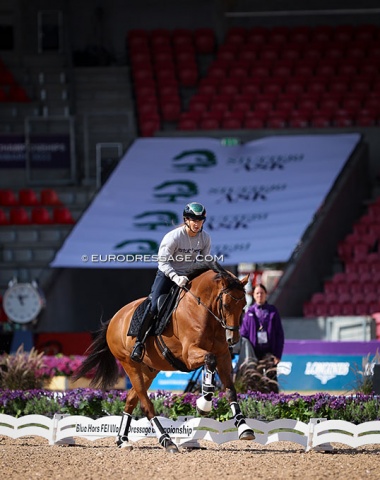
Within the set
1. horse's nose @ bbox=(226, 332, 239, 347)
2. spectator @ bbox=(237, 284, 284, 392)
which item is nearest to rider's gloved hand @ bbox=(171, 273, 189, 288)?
horse's nose @ bbox=(226, 332, 239, 347)

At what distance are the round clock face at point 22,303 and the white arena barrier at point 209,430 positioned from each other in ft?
37.2

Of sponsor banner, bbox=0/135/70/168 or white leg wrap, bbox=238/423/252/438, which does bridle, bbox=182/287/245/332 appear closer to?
white leg wrap, bbox=238/423/252/438

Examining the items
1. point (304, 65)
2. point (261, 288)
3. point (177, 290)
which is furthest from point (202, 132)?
point (177, 290)

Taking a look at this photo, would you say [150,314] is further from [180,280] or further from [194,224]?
[194,224]

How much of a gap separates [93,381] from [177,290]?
6.60ft

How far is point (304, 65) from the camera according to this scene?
105ft

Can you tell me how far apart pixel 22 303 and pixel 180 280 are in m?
13.5

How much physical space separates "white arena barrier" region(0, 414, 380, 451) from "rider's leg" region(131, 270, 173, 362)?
2.90 ft

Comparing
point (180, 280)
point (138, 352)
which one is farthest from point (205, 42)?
point (180, 280)

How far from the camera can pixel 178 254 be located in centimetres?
1264

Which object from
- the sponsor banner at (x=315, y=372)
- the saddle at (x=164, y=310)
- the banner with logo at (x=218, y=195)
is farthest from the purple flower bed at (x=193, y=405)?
the banner with logo at (x=218, y=195)

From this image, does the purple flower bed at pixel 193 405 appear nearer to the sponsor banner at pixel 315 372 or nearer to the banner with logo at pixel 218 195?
the sponsor banner at pixel 315 372

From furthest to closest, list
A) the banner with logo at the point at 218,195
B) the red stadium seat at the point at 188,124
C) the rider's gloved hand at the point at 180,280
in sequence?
→ the red stadium seat at the point at 188,124, the banner with logo at the point at 218,195, the rider's gloved hand at the point at 180,280

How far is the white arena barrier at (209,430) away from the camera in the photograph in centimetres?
1266
